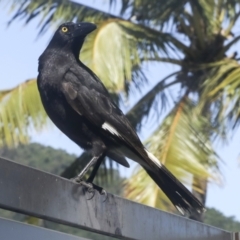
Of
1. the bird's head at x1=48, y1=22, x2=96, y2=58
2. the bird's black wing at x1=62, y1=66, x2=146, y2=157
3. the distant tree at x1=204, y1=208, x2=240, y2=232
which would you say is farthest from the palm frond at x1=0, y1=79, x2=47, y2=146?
the distant tree at x1=204, y1=208, x2=240, y2=232

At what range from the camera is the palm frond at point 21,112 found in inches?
324

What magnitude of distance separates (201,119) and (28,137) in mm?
2009

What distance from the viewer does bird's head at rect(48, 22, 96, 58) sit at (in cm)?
424

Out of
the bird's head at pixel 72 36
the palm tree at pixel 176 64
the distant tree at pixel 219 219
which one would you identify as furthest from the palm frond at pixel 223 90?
the distant tree at pixel 219 219

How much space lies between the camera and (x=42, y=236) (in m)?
2.41

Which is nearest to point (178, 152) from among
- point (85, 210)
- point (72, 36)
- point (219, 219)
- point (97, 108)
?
point (72, 36)

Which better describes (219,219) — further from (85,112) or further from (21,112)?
(85,112)

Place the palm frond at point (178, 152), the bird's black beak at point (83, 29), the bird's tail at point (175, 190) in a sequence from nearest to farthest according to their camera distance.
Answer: the bird's tail at point (175, 190), the bird's black beak at point (83, 29), the palm frond at point (178, 152)

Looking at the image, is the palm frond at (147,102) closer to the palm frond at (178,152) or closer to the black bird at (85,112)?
the palm frond at (178,152)

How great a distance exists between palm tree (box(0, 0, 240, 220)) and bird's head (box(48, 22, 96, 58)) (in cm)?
375

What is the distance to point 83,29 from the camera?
14.0 ft

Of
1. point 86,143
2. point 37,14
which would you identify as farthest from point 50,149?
point 86,143

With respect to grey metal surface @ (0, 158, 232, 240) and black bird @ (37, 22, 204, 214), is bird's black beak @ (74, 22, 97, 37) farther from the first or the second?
grey metal surface @ (0, 158, 232, 240)

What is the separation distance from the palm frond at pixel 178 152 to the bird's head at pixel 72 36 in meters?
3.70
